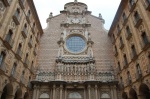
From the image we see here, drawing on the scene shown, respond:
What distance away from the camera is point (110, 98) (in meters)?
18.9

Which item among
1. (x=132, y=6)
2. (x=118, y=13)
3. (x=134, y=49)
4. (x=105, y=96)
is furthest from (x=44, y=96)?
(x=132, y=6)

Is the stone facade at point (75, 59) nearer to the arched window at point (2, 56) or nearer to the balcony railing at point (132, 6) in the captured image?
the arched window at point (2, 56)

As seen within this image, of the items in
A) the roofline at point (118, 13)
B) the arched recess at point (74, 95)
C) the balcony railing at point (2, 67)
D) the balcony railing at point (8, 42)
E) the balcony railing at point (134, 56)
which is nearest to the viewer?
the balcony railing at point (2, 67)

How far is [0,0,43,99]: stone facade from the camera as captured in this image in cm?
1254

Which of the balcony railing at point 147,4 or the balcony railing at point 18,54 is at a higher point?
the balcony railing at point 147,4

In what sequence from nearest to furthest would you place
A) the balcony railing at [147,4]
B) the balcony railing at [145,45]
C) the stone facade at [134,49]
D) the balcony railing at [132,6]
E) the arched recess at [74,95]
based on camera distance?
the balcony railing at [145,45], the balcony railing at [147,4], the stone facade at [134,49], the balcony railing at [132,6], the arched recess at [74,95]

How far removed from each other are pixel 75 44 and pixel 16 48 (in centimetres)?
1126

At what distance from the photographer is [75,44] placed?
955 inches

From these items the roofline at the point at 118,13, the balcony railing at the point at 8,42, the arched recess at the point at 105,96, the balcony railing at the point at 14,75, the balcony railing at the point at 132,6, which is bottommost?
the arched recess at the point at 105,96

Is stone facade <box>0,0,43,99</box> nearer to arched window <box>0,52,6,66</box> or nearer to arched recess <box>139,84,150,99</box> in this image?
arched window <box>0,52,6,66</box>

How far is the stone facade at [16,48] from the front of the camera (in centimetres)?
1254

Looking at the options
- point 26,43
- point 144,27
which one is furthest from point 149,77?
point 26,43

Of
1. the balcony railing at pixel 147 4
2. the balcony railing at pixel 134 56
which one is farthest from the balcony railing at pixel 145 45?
the balcony railing at pixel 147 4

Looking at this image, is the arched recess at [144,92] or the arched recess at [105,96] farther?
the arched recess at [105,96]
